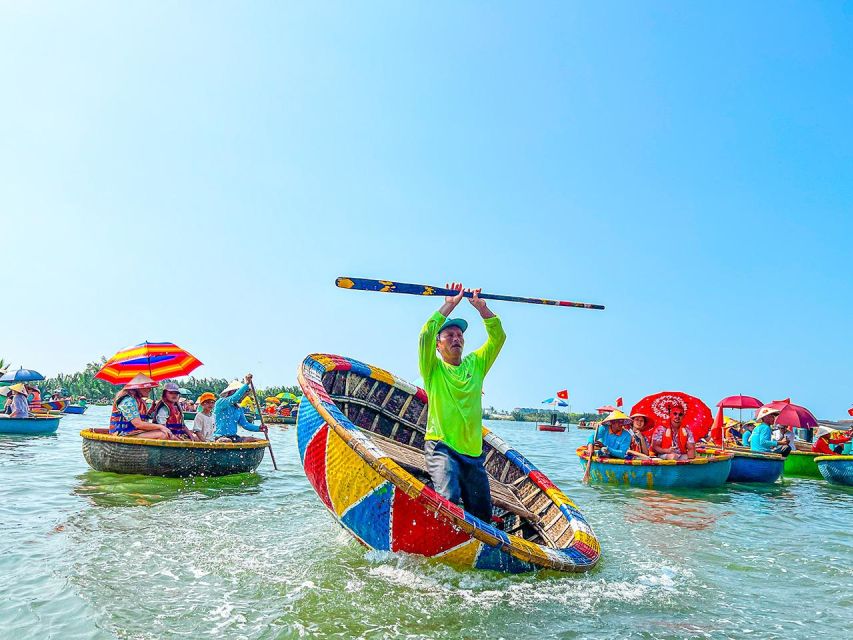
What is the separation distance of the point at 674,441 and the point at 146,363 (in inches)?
420

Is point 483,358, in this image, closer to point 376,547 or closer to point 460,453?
point 460,453

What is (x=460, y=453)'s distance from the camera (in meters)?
4.73

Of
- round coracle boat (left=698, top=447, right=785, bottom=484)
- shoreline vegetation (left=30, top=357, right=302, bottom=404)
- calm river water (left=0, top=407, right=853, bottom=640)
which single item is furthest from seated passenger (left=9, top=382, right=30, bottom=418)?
shoreline vegetation (left=30, top=357, right=302, bottom=404)

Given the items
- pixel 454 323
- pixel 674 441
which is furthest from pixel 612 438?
pixel 454 323

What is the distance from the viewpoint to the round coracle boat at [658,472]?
37.1ft

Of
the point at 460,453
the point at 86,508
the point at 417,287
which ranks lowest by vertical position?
the point at 86,508

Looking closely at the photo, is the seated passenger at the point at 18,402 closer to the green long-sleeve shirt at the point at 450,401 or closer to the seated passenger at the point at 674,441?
the seated passenger at the point at 674,441

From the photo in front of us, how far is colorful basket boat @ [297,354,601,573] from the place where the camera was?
434 centimetres

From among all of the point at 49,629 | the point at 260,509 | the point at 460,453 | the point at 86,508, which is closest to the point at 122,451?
the point at 86,508

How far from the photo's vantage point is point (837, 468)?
1361 cm

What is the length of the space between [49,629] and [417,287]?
354 cm

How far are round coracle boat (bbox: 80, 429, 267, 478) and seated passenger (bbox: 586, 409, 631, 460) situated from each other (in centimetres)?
718

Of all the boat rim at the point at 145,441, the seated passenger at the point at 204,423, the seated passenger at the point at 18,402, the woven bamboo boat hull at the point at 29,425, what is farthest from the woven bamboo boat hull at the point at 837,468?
the seated passenger at the point at 18,402

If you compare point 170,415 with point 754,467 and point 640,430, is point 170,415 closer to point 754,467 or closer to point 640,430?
point 640,430
